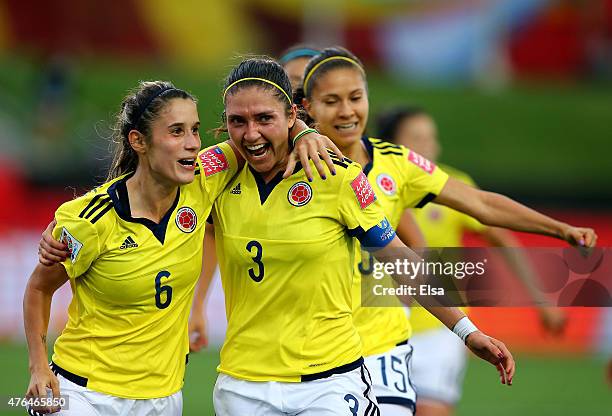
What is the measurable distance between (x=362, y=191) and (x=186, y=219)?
84 cm

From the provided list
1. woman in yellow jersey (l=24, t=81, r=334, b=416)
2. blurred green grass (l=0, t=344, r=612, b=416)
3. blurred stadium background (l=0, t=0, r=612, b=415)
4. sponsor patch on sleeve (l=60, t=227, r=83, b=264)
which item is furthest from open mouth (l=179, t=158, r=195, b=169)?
blurred stadium background (l=0, t=0, r=612, b=415)

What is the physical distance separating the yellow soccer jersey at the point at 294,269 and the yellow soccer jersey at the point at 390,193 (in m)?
0.82

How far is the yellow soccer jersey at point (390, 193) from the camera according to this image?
6.09 m

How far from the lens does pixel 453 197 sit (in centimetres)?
611

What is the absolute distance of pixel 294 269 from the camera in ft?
16.9

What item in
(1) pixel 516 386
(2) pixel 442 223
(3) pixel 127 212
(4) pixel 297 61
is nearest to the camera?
(3) pixel 127 212

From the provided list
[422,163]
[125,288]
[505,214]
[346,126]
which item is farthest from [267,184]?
[505,214]

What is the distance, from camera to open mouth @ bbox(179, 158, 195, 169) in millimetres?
5176

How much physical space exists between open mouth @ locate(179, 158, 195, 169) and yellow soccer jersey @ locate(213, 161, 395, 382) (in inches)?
12.1

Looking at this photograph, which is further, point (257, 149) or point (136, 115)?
point (136, 115)

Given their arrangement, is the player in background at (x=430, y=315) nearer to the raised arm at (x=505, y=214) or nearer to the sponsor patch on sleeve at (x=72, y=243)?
the raised arm at (x=505, y=214)

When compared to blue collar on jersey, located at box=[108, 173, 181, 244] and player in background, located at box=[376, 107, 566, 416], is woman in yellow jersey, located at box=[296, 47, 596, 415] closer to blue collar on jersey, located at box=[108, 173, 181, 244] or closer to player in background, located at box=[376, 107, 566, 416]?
blue collar on jersey, located at box=[108, 173, 181, 244]

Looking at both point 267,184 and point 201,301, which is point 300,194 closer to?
point 267,184

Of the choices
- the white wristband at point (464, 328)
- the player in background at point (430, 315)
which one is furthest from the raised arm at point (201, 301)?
the player in background at point (430, 315)
